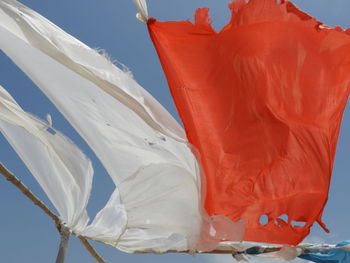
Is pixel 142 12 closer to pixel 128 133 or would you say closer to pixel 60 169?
pixel 128 133

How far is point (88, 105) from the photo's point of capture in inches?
80.8

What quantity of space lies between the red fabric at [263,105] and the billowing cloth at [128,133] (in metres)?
0.10

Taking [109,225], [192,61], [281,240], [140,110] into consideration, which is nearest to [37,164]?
[109,225]

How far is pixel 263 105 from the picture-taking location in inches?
78.4

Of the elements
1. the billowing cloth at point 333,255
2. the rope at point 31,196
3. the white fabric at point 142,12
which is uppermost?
the white fabric at point 142,12

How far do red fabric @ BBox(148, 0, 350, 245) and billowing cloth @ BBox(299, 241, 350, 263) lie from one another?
120cm

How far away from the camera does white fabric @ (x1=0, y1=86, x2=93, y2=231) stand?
2467 mm

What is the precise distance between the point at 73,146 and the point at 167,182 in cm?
66

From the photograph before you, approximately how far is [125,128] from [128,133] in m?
0.03

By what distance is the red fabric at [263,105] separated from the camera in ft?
6.55

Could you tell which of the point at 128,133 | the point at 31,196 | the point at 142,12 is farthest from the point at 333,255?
the point at 142,12

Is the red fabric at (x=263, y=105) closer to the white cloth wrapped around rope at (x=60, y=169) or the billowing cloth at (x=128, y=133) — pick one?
the billowing cloth at (x=128, y=133)

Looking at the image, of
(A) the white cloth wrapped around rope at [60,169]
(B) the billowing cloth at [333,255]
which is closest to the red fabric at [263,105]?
(A) the white cloth wrapped around rope at [60,169]

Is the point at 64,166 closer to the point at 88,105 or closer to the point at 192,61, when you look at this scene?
the point at 88,105
